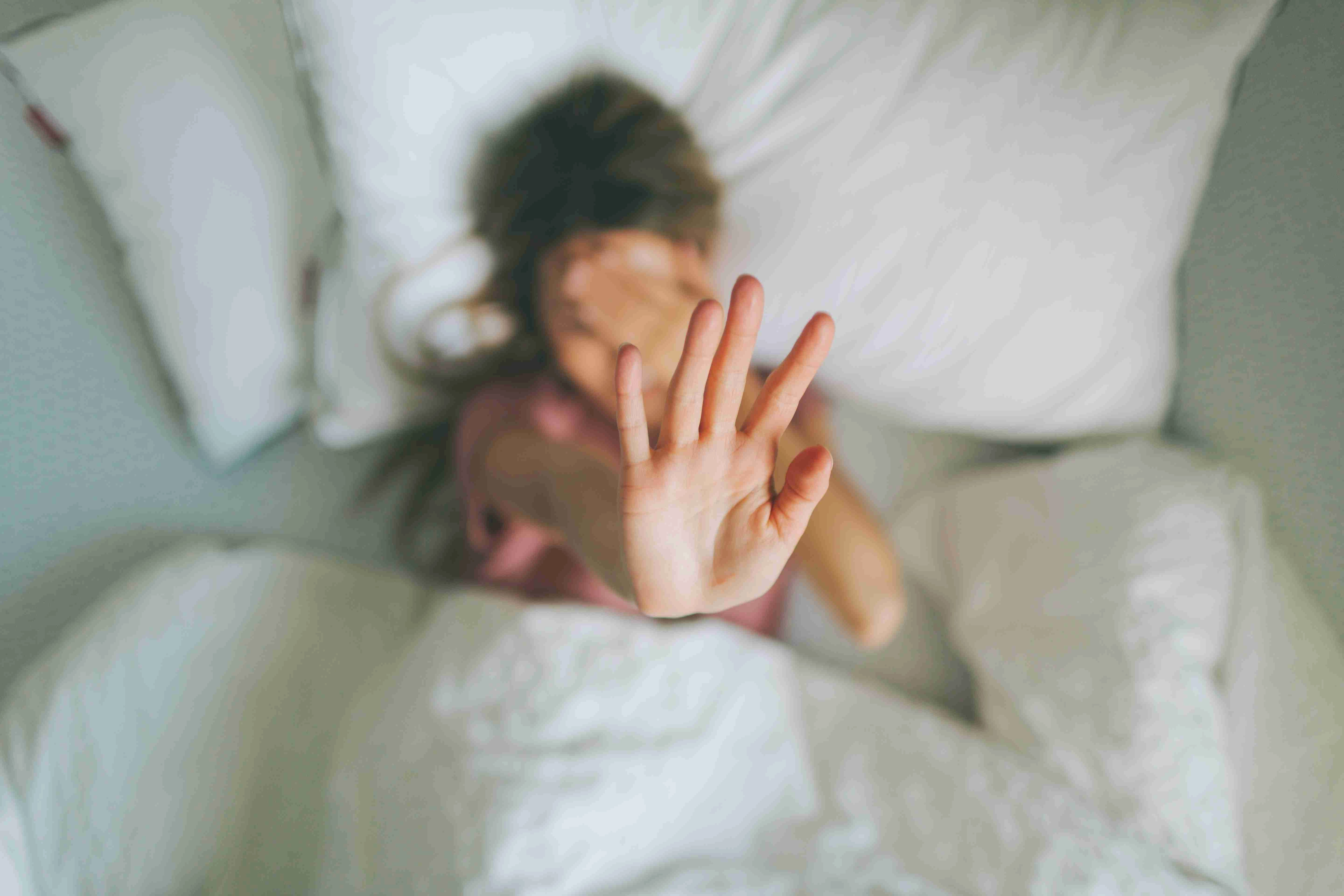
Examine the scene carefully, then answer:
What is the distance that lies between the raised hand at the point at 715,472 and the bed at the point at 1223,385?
0.40m

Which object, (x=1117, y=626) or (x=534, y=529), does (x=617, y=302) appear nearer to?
(x=534, y=529)

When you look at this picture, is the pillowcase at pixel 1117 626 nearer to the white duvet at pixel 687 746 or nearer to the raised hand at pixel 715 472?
the white duvet at pixel 687 746

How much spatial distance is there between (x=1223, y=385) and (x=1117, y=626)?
25cm

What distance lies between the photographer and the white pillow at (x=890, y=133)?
490 mm

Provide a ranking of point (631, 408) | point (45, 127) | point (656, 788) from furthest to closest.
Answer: point (656, 788) → point (45, 127) → point (631, 408)

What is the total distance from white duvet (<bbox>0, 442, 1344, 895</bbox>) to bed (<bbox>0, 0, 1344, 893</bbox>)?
0.06 ft

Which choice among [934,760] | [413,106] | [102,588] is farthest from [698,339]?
[102,588]

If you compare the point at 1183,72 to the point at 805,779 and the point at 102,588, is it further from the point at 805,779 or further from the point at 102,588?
the point at 102,588

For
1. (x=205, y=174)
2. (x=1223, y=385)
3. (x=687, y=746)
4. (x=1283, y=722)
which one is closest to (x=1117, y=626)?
(x=1283, y=722)

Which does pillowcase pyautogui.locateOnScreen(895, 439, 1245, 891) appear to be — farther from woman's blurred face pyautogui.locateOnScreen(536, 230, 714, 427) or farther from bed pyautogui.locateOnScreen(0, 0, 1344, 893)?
woman's blurred face pyautogui.locateOnScreen(536, 230, 714, 427)

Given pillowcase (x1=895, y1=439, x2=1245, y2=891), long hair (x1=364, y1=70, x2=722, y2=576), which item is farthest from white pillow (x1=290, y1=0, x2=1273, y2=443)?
pillowcase (x1=895, y1=439, x2=1245, y2=891)

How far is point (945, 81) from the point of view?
52cm

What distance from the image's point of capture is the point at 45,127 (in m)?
0.41

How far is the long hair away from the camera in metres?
0.53
